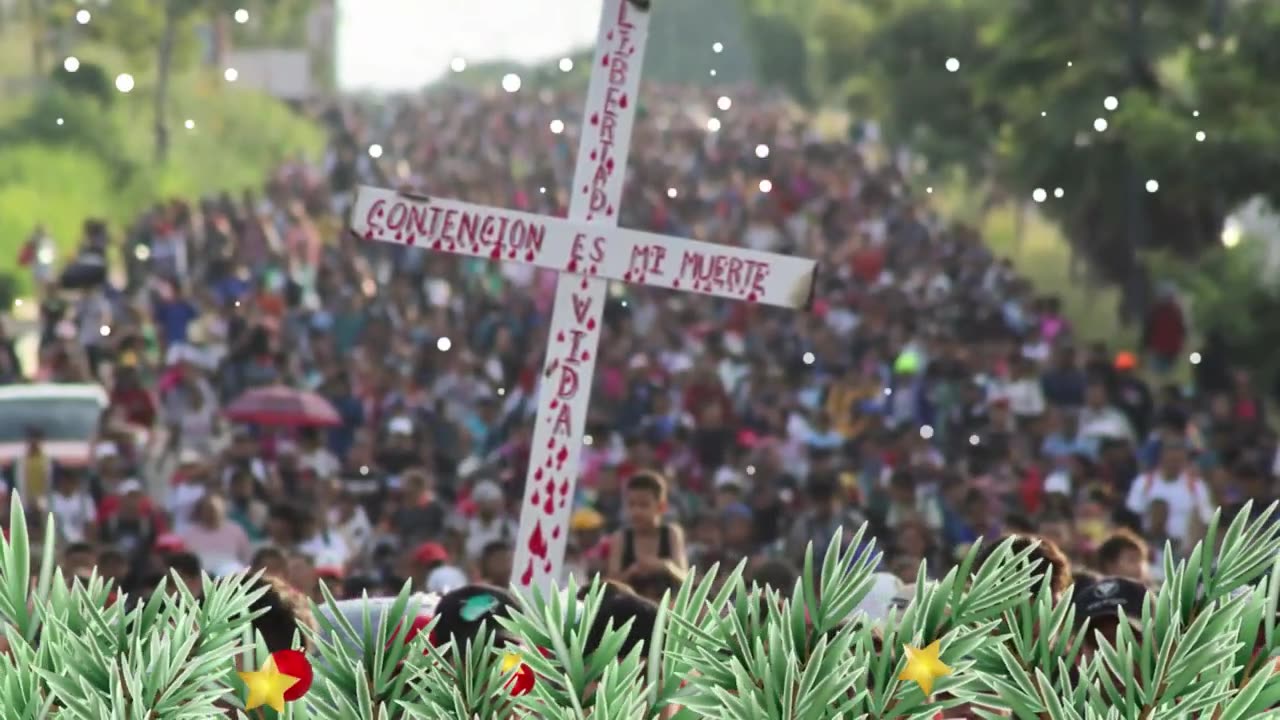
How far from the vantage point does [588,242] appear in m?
6.21

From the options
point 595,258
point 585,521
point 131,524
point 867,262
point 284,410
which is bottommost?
point 131,524

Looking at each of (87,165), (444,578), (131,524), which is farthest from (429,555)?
(87,165)

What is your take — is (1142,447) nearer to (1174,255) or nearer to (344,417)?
(344,417)

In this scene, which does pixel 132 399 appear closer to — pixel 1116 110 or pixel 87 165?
pixel 87 165

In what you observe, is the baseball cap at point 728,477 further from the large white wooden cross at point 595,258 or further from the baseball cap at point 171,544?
the large white wooden cross at point 595,258

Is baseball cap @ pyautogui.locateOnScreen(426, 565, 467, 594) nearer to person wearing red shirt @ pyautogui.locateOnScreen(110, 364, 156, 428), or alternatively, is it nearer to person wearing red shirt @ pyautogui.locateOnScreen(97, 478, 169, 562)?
person wearing red shirt @ pyautogui.locateOnScreen(97, 478, 169, 562)

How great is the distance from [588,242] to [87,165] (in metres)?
16.0

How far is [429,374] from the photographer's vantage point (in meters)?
15.7

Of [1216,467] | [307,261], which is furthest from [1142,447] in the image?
[307,261]

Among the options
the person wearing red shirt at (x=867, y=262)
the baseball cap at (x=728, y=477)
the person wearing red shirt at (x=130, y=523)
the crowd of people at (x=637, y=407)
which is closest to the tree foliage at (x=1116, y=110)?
the crowd of people at (x=637, y=407)

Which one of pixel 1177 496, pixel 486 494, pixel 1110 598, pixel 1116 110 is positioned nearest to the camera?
pixel 1110 598

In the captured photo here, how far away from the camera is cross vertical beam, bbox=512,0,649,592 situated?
617 cm

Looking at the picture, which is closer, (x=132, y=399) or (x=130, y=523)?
(x=130, y=523)

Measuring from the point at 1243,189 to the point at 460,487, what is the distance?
257 inches
